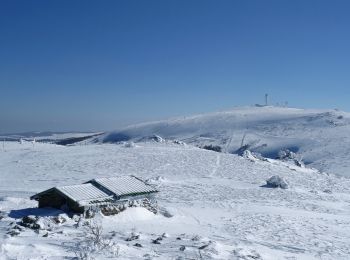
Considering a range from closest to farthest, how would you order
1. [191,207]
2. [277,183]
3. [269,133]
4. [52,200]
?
[52,200], [191,207], [277,183], [269,133]

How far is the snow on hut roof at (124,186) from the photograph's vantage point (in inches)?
986

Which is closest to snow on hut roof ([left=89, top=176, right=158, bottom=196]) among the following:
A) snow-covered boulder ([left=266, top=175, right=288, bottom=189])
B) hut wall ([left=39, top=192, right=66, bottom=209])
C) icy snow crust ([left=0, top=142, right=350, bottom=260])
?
icy snow crust ([left=0, top=142, right=350, bottom=260])

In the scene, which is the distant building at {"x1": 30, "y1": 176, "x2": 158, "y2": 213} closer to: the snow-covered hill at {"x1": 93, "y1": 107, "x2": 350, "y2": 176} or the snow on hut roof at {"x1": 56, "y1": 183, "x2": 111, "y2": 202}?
the snow on hut roof at {"x1": 56, "y1": 183, "x2": 111, "y2": 202}

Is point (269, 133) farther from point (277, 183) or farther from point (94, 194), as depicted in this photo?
point (94, 194)

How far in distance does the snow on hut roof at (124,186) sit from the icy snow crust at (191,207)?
1.31 m

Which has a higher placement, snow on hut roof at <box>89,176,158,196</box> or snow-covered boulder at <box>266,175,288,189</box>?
snow on hut roof at <box>89,176,158,196</box>

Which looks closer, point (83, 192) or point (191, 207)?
point (83, 192)

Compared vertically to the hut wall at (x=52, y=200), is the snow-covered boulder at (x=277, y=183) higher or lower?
lower

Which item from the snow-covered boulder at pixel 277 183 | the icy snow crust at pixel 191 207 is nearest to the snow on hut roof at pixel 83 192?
the icy snow crust at pixel 191 207

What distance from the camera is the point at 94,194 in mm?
24281

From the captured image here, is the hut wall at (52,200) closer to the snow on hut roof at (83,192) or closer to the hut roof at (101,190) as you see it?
the hut roof at (101,190)

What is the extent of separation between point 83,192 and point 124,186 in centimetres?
260

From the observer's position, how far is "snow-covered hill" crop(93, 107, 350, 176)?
2995 inches

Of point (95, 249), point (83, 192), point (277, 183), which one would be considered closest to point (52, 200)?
point (83, 192)
